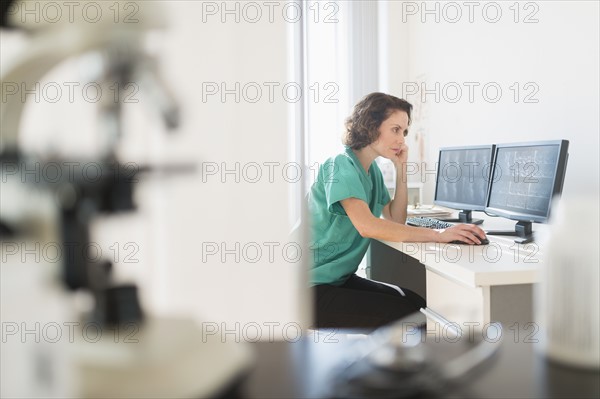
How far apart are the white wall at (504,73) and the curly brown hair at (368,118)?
2.07ft

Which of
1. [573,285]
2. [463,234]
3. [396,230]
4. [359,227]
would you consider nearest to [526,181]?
[463,234]

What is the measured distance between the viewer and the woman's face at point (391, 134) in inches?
86.6

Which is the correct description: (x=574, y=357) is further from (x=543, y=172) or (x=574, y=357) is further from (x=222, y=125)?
(x=543, y=172)

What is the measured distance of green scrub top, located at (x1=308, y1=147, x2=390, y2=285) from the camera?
1.96 m

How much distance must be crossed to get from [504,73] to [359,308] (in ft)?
4.96

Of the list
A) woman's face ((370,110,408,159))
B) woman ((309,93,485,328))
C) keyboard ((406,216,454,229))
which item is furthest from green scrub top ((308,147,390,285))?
keyboard ((406,216,454,229))

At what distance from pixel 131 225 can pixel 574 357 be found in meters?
0.48

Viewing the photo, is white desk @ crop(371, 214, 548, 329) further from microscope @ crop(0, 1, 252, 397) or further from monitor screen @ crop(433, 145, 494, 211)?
microscope @ crop(0, 1, 252, 397)

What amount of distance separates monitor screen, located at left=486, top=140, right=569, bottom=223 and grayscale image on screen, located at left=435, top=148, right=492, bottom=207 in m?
0.13

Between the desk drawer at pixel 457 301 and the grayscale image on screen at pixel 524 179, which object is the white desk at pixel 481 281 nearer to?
the desk drawer at pixel 457 301

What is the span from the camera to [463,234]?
5.83ft

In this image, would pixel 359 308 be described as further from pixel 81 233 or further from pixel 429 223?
pixel 81 233

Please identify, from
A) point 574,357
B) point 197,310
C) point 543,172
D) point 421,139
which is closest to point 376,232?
point 543,172

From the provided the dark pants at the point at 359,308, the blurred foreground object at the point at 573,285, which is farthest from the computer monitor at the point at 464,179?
the blurred foreground object at the point at 573,285
